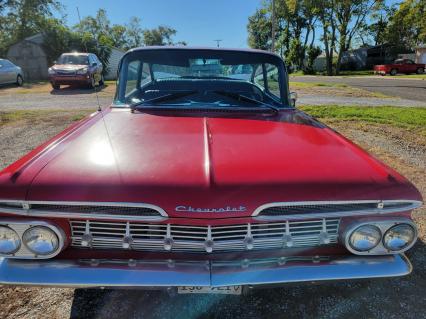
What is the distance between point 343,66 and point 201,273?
166ft

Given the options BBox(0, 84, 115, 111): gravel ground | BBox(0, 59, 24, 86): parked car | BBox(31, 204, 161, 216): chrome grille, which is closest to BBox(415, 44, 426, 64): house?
BBox(0, 84, 115, 111): gravel ground

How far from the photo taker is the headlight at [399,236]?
6.29 ft

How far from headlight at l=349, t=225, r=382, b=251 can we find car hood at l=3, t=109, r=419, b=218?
0.20 meters

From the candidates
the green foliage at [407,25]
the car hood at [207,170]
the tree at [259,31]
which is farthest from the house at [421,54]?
the car hood at [207,170]

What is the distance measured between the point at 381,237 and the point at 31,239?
1849mm

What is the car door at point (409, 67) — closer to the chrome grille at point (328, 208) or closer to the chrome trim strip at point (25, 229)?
the chrome grille at point (328, 208)

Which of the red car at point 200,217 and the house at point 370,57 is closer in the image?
the red car at point 200,217

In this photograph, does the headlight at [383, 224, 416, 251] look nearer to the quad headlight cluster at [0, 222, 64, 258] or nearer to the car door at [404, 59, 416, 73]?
the quad headlight cluster at [0, 222, 64, 258]

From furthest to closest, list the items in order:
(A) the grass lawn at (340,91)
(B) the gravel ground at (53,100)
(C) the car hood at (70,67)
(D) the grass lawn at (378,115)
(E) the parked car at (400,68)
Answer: (E) the parked car at (400,68) < (C) the car hood at (70,67) < (A) the grass lawn at (340,91) < (B) the gravel ground at (53,100) < (D) the grass lawn at (378,115)

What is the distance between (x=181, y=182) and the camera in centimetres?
174

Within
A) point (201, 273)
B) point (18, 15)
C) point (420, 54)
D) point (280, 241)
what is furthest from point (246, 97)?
point (420, 54)

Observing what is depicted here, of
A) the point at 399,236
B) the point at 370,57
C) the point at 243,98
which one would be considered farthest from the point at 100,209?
the point at 370,57

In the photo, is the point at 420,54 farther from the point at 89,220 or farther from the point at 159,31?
the point at 159,31

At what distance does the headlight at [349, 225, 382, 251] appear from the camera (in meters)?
1.89
